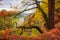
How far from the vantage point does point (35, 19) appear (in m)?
4.14

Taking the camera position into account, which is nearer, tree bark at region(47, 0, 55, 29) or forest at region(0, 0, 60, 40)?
forest at region(0, 0, 60, 40)

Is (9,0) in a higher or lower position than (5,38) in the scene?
higher

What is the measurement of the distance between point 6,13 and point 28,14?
47cm

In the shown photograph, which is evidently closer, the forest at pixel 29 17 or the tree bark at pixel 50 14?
the forest at pixel 29 17

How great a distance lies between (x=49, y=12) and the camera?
4.04 meters

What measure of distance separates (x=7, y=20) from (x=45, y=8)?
33.7 inches

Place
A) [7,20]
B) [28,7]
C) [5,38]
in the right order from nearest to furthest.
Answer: [5,38] < [7,20] < [28,7]

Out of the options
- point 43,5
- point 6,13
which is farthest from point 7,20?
point 43,5

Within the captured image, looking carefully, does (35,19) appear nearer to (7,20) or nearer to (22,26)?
(22,26)

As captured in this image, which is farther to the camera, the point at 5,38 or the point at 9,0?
the point at 9,0

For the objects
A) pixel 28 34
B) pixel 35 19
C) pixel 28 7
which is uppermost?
pixel 28 7

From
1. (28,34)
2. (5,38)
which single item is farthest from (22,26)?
(5,38)

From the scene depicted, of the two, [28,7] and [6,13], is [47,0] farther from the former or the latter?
[6,13]

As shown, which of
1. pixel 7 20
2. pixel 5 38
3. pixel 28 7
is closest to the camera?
pixel 5 38
